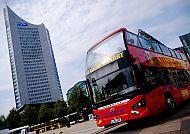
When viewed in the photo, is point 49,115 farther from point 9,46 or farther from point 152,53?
point 9,46

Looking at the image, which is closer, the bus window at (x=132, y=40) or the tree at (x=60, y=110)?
the bus window at (x=132, y=40)

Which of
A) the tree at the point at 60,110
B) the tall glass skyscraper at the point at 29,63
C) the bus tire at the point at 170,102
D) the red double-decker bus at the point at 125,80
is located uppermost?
the tall glass skyscraper at the point at 29,63

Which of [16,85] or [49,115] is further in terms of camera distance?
[16,85]

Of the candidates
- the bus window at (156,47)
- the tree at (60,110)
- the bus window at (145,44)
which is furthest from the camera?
the tree at (60,110)

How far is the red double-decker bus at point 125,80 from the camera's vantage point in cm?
826

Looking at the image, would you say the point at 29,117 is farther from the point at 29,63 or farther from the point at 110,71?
the point at 29,63

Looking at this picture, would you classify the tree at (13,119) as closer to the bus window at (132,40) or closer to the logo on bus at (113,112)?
the logo on bus at (113,112)

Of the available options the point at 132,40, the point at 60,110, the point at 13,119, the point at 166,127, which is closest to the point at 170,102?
the point at 166,127

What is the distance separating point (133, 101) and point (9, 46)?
161 m

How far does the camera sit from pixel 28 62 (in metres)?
154

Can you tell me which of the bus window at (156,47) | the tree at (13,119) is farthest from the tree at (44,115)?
the bus window at (156,47)

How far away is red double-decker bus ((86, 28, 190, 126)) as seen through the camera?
8258 mm

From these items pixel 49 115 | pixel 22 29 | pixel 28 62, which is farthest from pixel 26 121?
pixel 22 29

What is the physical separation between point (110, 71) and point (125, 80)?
84 centimetres
